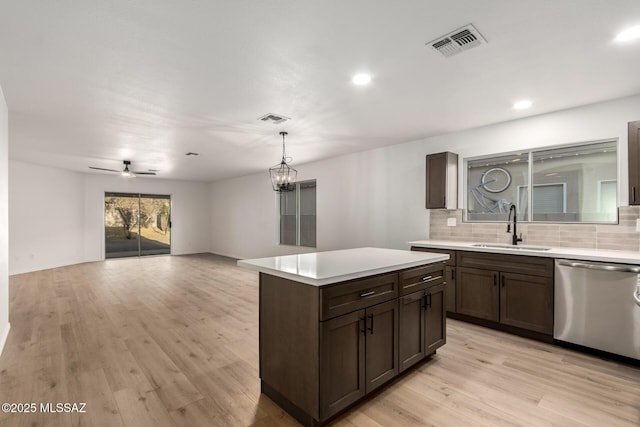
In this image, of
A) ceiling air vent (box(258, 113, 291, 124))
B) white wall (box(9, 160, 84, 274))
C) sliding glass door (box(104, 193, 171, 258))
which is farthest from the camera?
sliding glass door (box(104, 193, 171, 258))

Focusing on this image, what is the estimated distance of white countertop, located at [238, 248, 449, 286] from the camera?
1866 mm

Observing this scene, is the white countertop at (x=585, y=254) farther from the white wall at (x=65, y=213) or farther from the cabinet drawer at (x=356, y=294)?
the white wall at (x=65, y=213)

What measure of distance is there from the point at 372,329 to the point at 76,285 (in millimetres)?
6082

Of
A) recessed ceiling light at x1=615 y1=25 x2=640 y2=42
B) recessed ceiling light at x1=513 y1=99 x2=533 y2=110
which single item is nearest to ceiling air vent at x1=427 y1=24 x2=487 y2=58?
recessed ceiling light at x1=615 y1=25 x2=640 y2=42

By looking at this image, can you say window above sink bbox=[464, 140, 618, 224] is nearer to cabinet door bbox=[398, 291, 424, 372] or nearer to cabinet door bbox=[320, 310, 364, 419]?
cabinet door bbox=[398, 291, 424, 372]

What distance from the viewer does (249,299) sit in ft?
15.6

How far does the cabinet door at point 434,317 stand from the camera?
2.60m

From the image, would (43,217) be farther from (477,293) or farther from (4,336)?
(477,293)

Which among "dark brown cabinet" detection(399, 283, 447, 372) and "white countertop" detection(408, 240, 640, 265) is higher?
"white countertop" detection(408, 240, 640, 265)

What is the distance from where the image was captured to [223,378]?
8.10ft

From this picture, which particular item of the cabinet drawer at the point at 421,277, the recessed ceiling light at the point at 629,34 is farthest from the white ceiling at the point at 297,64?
the cabinet drawer at the point at 421,277

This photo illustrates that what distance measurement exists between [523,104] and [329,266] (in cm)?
287

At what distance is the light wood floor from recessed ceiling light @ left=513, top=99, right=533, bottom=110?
2.50m

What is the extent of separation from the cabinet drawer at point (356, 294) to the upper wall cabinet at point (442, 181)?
235cm
